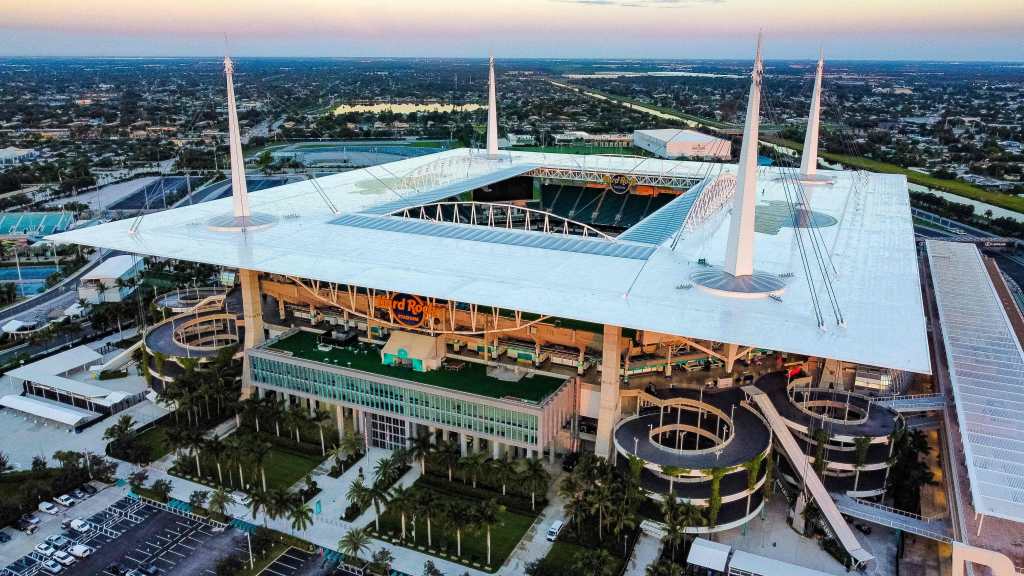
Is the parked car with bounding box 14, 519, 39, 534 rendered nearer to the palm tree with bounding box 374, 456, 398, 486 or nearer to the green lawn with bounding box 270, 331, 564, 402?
the green lawn with bounding box 270, 331, 564, 402

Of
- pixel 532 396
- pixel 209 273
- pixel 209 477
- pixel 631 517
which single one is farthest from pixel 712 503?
pixel 209 273

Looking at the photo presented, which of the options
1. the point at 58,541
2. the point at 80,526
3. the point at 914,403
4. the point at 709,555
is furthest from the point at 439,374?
the point at 914,403

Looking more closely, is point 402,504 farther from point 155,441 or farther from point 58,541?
point 155,441

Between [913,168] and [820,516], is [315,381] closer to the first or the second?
[820,516]

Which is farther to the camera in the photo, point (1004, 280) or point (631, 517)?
point (1004, 280)

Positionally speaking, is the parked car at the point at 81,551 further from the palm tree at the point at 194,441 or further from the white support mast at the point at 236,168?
the white support mast at the point at 236,168
